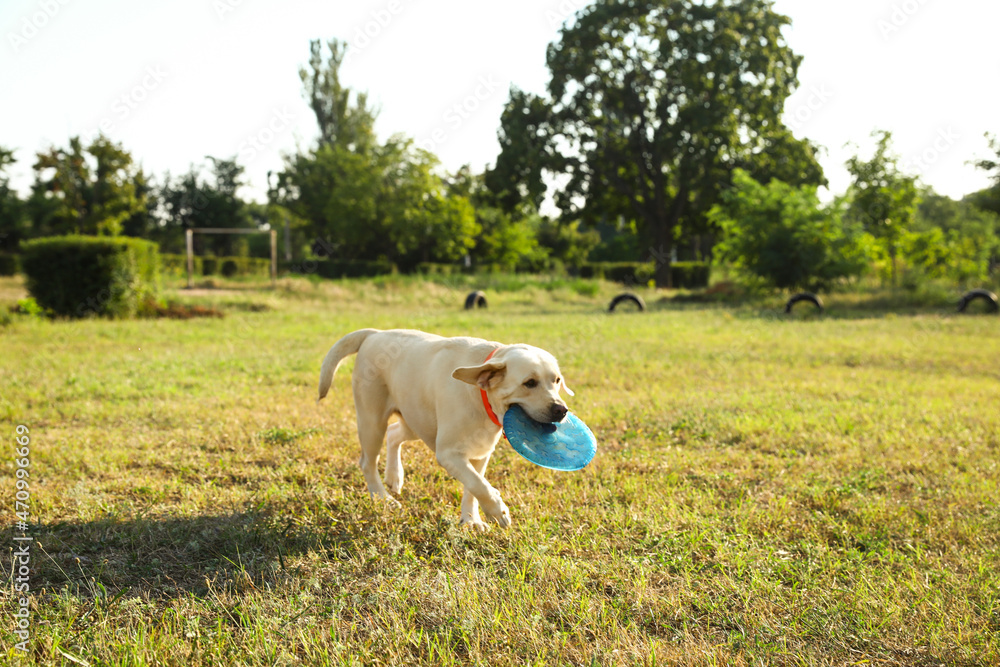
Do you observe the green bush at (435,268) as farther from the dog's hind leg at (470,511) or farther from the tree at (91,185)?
the dog's hind leg at (470,511)

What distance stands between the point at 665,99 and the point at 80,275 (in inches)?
1142

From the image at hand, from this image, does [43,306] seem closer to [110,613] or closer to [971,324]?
[110,613]

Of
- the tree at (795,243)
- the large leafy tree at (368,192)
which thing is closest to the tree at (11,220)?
the large leafy tree at (368,192)

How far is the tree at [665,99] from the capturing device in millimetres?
33875

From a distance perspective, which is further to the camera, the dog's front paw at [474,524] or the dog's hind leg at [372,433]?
the dog's hind leg at [372,433]

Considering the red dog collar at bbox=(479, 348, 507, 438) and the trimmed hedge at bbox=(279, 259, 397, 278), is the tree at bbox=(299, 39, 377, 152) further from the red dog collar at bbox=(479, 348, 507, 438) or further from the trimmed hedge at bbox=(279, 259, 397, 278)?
the red dog collar at bbox=(479, 348, 507, 438)

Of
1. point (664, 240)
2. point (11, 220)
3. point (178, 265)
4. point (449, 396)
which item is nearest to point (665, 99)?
point (664, 240)

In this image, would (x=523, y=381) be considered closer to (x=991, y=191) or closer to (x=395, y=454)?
(x=395, y=454)

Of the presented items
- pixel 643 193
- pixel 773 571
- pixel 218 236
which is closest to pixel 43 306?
pixel 773 571

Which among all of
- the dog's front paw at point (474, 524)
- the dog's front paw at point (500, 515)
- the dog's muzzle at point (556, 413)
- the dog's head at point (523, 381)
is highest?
the dog's head at point (523, 381)

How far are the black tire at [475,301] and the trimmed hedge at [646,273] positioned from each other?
2103 cm

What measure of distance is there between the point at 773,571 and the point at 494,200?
3729 centimetres

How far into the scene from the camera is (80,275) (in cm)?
1608

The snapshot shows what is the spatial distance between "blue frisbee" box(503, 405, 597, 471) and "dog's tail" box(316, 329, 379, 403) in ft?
4.54
